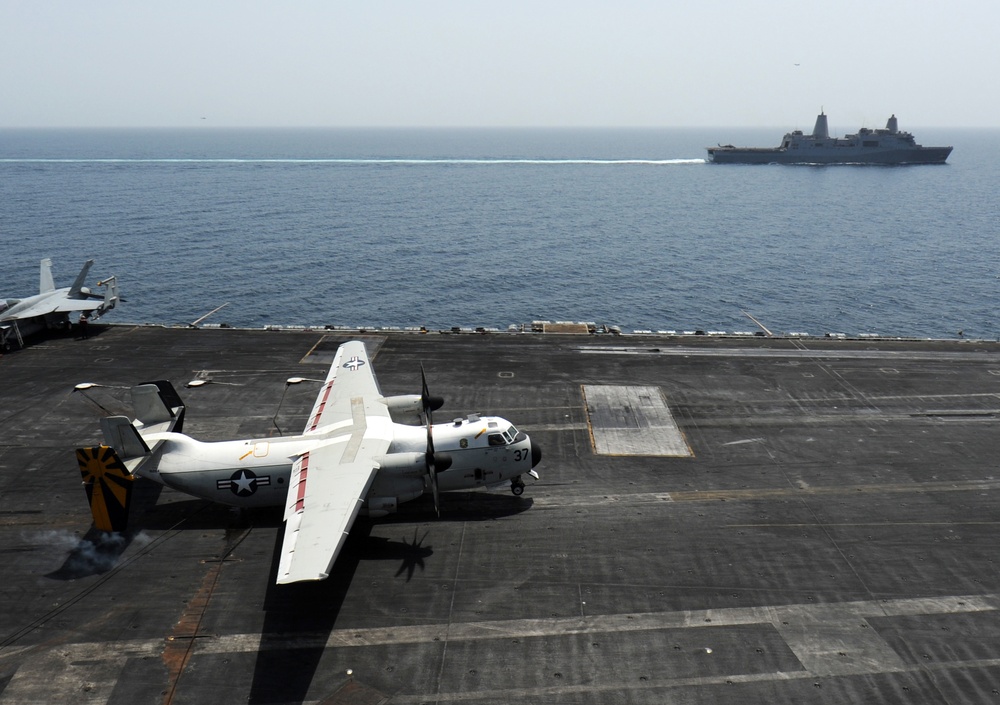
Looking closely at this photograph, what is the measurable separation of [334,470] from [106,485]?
34.4 ft

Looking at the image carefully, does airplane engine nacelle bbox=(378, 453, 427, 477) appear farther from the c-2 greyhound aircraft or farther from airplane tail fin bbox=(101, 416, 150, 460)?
airplane tail fin bbox=(101, 416, 150, 460)

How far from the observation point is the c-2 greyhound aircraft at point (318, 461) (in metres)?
31.7

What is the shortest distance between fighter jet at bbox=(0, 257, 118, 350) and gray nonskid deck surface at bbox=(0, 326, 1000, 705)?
11.2 meters

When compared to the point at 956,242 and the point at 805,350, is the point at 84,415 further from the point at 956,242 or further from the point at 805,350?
the point at 956,242

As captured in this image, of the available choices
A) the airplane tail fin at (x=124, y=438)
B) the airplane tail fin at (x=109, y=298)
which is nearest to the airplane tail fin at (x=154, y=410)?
the airplane tail fin at (x=124, y=438)

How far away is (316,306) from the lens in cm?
9138

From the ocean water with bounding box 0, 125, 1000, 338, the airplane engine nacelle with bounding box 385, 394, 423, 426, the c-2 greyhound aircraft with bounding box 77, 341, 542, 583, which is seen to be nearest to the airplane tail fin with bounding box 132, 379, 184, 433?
the c-2 greyhound aircraft with bounding box 77, 341, 542, 583

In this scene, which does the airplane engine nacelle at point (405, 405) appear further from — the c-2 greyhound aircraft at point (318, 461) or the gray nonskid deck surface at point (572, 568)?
the gray nonskid deck surface at point (572, 568)

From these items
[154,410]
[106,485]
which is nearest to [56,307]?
[154,410]

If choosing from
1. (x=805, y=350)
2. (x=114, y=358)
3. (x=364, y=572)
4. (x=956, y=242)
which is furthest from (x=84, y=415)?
(x=956, y=242)

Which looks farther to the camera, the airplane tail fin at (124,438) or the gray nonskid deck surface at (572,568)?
the airplane tail fin at (124,438)

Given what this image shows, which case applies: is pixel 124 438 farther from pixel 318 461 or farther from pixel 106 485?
pixel 318 461

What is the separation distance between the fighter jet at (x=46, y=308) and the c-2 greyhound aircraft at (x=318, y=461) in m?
32.1

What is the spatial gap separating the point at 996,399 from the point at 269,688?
51.2 meters
